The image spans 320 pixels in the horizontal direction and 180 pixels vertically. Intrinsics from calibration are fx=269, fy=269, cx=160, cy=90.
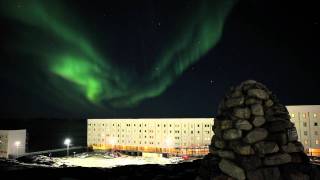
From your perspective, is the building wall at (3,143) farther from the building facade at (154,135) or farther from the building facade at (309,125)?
the building facade at (309,125)

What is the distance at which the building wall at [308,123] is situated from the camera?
88688mm

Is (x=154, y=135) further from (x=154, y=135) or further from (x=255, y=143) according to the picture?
(x=255, y=143)

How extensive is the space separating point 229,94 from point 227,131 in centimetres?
216

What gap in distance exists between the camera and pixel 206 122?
121812mm

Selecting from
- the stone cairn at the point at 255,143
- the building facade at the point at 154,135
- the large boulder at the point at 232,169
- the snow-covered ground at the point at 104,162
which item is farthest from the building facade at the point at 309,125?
the large boulder at the point at 232,169

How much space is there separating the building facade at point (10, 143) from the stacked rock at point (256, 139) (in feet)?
354

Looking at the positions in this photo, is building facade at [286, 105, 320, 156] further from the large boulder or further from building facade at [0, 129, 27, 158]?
building facade at [0, 129, 27, 158]

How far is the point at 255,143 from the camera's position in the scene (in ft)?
40.9

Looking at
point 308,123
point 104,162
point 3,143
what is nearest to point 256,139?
point 308,123

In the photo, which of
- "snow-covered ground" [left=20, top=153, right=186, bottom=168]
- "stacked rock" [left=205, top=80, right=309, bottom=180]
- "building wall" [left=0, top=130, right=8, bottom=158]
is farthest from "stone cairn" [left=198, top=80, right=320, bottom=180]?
"building wall" [left=0, top=130, right=8, bottom=158]

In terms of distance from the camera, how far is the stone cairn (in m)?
12.2

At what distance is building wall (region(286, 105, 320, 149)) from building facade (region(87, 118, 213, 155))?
38.3 metres

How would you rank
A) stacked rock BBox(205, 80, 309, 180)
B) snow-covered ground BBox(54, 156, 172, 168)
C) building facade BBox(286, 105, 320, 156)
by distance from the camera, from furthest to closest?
snow-covered ground BBox(54, 156, 172, 168) → building facade BBox(286, 105, 320, 156) → stacked rock BBox(205, 80, 309, 180)

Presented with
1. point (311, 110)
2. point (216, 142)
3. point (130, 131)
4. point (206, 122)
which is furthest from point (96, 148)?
point (216, 142)
